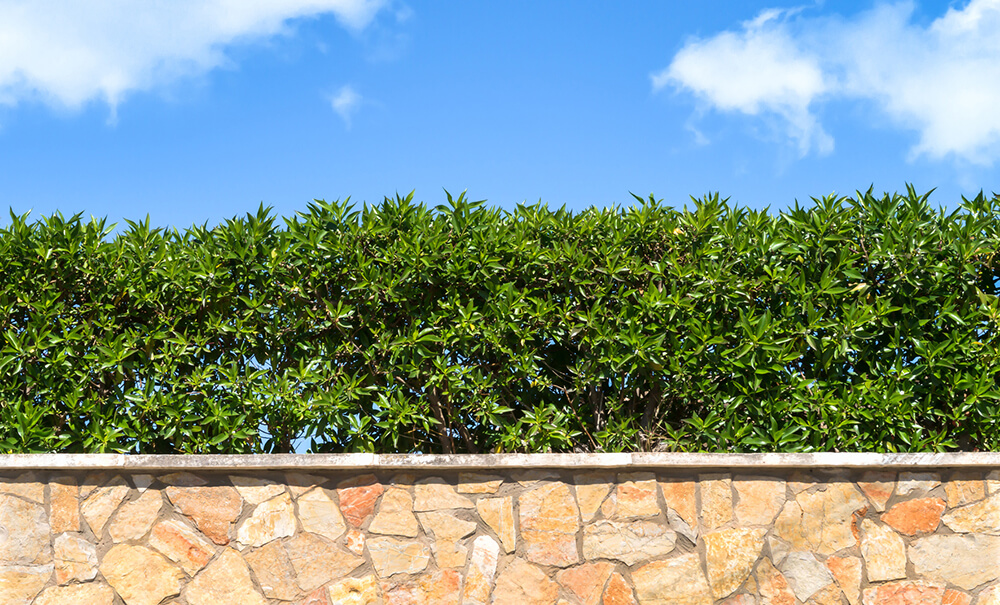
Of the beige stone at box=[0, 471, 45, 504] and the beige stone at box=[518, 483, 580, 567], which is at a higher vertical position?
the beige stone at box=[0, 471, 45, 504]

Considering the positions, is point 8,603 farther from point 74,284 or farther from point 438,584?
point 438,584

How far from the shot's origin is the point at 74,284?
6.78 meters

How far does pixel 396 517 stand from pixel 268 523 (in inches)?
37.0

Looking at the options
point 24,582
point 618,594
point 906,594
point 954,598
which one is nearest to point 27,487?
point 24,582

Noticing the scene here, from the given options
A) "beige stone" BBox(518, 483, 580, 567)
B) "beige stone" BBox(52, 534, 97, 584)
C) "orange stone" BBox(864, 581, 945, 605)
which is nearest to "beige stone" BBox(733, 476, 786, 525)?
"orange stone" BBox(864, 581, 945, 605)

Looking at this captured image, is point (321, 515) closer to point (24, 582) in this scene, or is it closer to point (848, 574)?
point (24, 582)

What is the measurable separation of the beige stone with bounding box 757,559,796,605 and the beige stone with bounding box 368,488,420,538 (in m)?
2.52

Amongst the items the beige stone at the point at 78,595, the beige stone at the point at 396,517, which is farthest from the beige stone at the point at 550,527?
the beige stone at the point at 78,595

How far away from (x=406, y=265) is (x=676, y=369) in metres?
2.15

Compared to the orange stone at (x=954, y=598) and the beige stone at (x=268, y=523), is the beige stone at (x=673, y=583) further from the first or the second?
the beige stone at (x=268, y=523)

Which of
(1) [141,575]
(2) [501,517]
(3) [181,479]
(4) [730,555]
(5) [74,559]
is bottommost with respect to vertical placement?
(4) [730,555]

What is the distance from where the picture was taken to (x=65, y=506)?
6414mm

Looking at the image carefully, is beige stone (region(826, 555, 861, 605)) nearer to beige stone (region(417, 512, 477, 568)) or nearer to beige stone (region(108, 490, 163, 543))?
beige stone (region(417, 512, 477, 568))

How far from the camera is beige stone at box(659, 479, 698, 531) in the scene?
630 centimetres
